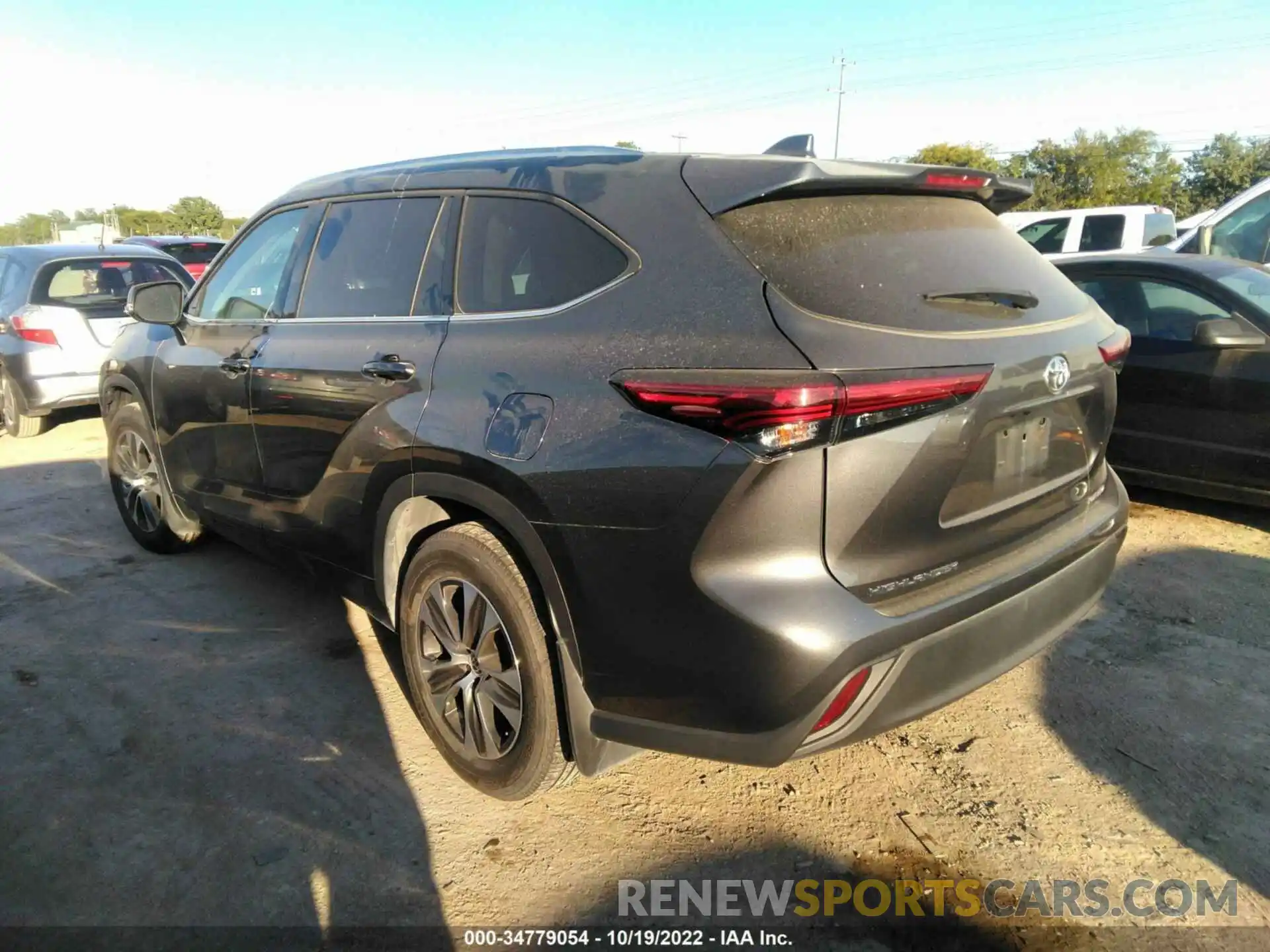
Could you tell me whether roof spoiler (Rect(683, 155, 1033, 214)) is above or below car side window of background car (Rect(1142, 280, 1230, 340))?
above

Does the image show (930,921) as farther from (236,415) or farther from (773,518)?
(236,415)

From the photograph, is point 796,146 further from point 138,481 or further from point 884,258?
point 138,481

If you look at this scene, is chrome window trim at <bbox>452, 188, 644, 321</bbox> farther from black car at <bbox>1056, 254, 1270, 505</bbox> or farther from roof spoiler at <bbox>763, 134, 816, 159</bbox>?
black car at <bbox>1056, 254, 1270, 505</bbox>

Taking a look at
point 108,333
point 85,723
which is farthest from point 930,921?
point 108,333

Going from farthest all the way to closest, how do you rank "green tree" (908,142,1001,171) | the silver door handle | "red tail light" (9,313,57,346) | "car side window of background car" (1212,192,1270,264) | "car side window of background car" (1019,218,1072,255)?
1. "green tree" (908,142,1001,171)
2. "car side window of background car" (1019,218,1072,255)
3. "car side window of background car" (1212,192,1270,264)
4. "red tail light" (9,313,57,346)
5. the silver door handle

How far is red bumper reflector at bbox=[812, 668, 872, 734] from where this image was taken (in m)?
2.00

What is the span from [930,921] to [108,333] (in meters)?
7.87

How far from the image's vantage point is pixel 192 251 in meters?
11.9

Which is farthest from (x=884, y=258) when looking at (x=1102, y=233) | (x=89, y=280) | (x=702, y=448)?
(x=1102, y=233)

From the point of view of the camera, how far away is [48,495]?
6.13 m

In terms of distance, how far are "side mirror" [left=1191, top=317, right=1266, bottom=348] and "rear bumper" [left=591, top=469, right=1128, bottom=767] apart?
267 centimetres

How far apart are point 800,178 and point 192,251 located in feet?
38.8

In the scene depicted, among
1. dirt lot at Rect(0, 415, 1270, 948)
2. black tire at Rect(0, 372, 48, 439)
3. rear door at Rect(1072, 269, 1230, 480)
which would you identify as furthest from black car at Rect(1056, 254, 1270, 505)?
black tire at Rect(0, 372, 48, 439)

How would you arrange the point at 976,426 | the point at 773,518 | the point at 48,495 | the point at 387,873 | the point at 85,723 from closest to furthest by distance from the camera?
the point at 773,518 → the point at 976,426 → the point at 387,873 → the point at 85,723 → the point at 48,495
